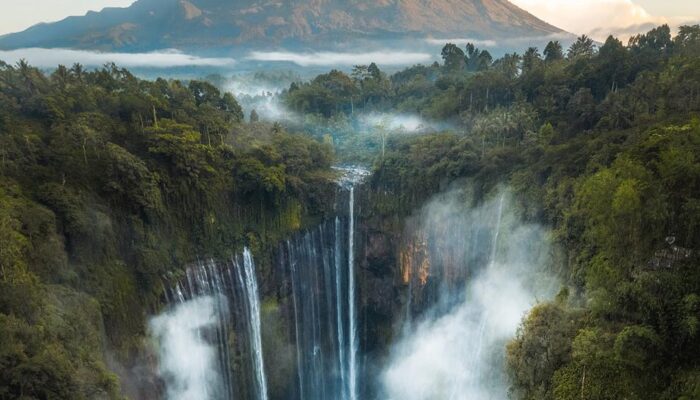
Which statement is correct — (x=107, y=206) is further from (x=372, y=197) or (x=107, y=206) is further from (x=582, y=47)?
(x=582, y=47)

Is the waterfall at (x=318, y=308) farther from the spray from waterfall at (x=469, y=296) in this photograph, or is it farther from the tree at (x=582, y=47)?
the tree at (x=582, y=47)

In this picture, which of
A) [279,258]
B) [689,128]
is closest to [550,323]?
[689,128]

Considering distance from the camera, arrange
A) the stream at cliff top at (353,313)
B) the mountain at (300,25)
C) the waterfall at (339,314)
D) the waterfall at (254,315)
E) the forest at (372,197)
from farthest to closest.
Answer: the mountain at (300,25) < the waterfall at (339,314) < the waterfall at (254,315) < the stream at cliff top at (353,313) < the forest at (372,197)

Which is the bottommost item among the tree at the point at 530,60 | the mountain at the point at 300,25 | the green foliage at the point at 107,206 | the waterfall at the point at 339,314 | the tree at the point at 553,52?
the waterfall at the point at 339,314

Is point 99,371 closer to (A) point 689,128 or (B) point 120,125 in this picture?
(B) point 120,125

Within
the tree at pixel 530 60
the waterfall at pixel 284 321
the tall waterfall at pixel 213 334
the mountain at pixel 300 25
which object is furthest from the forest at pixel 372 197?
the mountain at pixel 300 25

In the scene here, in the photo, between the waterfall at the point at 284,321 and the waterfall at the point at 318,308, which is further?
the waterfall at the point at 318,308
